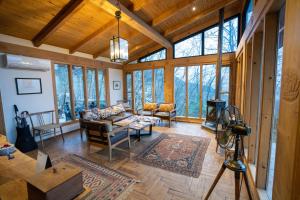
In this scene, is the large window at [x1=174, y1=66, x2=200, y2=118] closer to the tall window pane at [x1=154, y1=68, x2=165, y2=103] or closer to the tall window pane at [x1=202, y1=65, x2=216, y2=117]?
the tall window pane at [x1=202, y1=65, x2=216, y2=117]

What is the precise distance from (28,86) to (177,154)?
398 centimetres

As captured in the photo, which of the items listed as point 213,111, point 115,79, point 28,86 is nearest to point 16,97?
point 28,86

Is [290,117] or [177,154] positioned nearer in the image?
[290,117]

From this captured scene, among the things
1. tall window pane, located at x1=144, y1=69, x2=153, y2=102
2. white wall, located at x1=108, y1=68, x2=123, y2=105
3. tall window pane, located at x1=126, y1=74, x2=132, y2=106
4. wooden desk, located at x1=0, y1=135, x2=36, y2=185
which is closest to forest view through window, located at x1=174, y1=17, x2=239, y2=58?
tall window pane, located at x1=144, y1=69, x2=153, y2=102

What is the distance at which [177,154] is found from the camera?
3.04 metres

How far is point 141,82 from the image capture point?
662 centimetres

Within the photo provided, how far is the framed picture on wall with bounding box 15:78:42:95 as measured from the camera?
353 cm

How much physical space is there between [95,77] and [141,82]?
1972 millimetres

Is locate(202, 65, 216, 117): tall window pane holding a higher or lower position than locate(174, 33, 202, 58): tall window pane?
lower

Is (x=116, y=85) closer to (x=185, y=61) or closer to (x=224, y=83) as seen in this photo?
(x=185, y=61)

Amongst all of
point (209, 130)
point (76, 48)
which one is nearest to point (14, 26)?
point (76, 48)

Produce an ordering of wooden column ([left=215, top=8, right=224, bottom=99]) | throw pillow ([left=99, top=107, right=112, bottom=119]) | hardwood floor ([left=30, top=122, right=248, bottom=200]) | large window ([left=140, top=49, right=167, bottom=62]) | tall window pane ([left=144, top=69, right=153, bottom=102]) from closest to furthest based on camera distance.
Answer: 1. hardwood floor ([left=30, top=122, right=248, bottom=200])
2. wooden column ([left=215, top=8, right=224, bottom=99])
3. throw pillow ([left=99, top=107, right=112, bottom=119])
4. large window ([left=140, top=49, right=167, bottom=62])
5. tall window pane ([left=144, top=69, right=153, bottom=102])

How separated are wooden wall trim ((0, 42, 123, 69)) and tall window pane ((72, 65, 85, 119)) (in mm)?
276

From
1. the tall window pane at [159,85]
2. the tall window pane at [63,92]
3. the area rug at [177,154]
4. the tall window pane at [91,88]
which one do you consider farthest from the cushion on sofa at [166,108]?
the tall window pane at [63,92]
